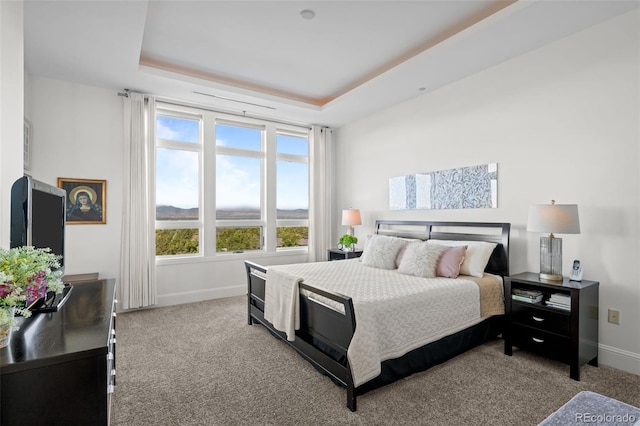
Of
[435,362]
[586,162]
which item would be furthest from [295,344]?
[586,162]

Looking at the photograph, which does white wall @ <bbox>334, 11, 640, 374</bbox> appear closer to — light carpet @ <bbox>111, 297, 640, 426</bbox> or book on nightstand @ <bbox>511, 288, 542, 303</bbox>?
book on nightstand @ <bbox>511, 288, 542, 303</bbox>

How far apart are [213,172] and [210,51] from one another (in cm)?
183

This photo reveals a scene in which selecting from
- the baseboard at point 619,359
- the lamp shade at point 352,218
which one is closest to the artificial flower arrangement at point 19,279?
the baseboard at point 619,359

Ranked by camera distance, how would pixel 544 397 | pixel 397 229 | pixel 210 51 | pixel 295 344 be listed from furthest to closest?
pixel 397 229
pixel 210 51
pixel 295 344
pixel 544 397

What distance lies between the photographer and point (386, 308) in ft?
7.57

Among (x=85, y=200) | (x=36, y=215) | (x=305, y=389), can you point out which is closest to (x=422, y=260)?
(x=305, y=389)

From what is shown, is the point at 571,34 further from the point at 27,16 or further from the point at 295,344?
the point at 27,16

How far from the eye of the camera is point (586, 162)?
2848mm

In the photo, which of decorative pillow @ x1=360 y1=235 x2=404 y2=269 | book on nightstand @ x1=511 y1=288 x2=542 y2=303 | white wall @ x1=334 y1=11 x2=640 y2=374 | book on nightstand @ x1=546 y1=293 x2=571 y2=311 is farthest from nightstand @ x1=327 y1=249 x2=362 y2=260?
book on nightstand @ x1=546 y1=293 x2=571 y2=311

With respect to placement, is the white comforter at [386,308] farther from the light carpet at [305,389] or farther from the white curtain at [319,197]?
the white curtain at [319,197]

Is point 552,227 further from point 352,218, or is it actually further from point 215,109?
point 215,109

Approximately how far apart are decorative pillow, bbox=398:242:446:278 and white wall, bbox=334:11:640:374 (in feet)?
2.55

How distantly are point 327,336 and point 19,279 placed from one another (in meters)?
1.81

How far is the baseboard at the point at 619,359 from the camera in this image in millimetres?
2568
